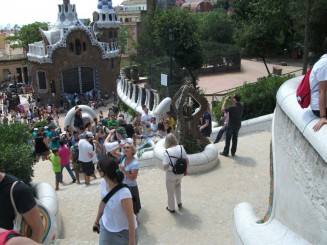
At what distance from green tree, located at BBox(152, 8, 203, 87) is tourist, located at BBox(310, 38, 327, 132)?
21.1m

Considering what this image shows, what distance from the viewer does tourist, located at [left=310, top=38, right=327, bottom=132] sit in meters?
3.36

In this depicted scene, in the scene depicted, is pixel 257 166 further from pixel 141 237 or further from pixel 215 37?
pixel 215 37

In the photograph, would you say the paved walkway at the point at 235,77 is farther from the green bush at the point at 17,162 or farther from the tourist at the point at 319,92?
the tourist at the point at 319,92

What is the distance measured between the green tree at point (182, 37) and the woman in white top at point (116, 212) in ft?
69.6

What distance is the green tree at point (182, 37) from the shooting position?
81.1ft

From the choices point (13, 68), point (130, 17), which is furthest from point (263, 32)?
point (130, 17)

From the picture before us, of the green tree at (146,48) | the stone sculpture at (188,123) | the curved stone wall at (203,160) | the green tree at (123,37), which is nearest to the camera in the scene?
the curved stone wall at (203,160)

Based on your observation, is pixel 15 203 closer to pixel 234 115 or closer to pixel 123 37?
pixel 234 115

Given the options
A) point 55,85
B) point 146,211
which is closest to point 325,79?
point 146,211

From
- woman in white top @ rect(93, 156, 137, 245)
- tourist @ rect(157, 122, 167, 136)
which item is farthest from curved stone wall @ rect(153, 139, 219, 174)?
woman in white top @ rect(93, 156, 137, 245)

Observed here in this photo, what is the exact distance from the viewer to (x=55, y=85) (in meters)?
31.3

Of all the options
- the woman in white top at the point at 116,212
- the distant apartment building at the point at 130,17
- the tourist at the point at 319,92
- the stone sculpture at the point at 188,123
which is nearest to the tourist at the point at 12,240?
the woman in white top at the point at 116,212

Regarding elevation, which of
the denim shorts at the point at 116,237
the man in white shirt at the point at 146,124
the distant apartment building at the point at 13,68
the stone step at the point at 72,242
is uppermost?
the denim shorts at the point at 116,237

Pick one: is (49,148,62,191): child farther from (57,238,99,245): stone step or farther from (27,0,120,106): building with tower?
(27,0,120,106): building with tower
